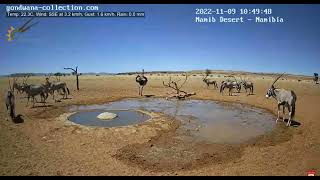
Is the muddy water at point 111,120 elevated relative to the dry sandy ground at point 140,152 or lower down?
elevated

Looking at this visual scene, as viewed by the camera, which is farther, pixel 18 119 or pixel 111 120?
pixel 111 120

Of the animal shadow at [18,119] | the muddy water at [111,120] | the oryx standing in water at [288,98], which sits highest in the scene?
the oryx standing in water at [288,98]

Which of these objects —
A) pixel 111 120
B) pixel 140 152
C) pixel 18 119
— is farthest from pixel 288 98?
pixel 18 119

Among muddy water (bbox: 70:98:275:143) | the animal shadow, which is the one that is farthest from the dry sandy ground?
muddy water (bbox: 70:98:275:143)

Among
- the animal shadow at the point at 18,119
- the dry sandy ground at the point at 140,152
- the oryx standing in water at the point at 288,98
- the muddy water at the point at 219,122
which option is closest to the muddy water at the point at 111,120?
the muddy water at the point at 219,122

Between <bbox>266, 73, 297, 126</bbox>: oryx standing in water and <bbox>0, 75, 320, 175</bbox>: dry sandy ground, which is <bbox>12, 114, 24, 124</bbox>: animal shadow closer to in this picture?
<bbox>0, 75, 320, 175</bbox>: dry sandy ground

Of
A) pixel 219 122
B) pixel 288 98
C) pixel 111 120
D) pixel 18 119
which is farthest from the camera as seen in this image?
pixel 219 122

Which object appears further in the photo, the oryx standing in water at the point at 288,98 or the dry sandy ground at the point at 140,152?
the oryx standing in water at the point at 288,98

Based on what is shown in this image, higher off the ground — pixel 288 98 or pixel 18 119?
pixel 288 98

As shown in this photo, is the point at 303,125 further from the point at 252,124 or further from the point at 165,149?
the point at 165,149

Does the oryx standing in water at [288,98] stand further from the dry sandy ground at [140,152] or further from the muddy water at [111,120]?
the muddy water at [111,120]

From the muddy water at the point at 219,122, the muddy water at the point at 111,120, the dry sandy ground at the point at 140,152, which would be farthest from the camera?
the muddy water at the point at 111,120

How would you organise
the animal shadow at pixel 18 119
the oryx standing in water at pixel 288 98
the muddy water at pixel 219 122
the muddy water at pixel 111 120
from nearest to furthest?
1. the muddy water at pixel 219 122
2. the oryx standing in water at pixel 288 98
3. the animal shadow at pixel 18 119
4. the muddy water at pixel 111 120

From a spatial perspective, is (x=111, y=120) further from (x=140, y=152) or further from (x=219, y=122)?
(x=219, y=122)
